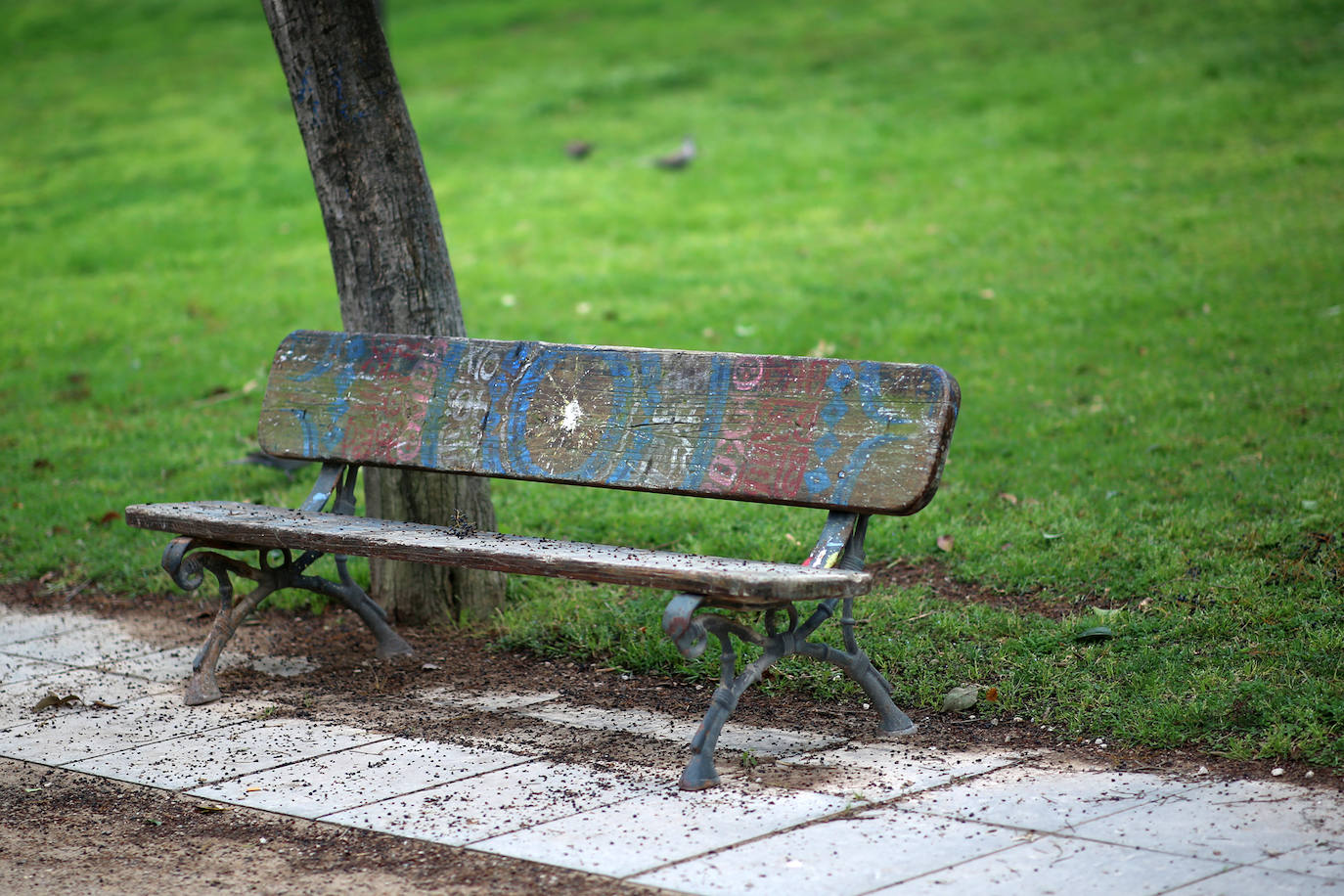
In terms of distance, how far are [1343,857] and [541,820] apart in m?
2.04

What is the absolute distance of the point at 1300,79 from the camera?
13930mm

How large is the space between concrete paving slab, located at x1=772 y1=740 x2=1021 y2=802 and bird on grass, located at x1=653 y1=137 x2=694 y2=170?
10190 mm

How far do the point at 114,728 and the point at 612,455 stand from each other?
200 cm

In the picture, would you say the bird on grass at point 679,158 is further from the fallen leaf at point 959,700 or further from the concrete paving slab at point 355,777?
the concrete paving slab at point 355,777

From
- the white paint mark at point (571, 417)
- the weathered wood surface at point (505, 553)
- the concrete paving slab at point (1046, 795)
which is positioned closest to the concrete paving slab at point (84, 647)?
the weathered wood surface at point (505, 553)

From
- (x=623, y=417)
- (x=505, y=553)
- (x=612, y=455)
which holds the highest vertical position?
(x=623, y=417)

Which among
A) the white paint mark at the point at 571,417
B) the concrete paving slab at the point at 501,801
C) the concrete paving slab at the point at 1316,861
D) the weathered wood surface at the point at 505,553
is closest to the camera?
the concrete paving slab at the point at 1316,861

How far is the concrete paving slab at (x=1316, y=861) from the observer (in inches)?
127

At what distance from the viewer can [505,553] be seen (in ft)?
14.5

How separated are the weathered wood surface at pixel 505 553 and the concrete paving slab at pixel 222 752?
0.63m

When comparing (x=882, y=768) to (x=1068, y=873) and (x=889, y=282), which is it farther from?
(x=889, y=282)

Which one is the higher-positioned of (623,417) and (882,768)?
(623,417)

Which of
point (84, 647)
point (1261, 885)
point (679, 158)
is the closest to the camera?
point (1261, 885)

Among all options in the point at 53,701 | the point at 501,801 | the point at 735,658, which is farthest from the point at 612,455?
the point at 53,701
